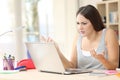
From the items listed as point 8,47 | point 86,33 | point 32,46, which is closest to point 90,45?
point 86,33

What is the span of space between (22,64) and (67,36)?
9.24 ft

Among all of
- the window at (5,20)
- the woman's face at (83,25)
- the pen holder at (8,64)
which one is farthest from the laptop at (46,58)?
the window at (5,20)

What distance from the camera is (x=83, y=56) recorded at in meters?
2.53

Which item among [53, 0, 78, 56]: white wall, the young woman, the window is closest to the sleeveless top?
the young woman

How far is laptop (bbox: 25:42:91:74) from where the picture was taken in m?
2.02

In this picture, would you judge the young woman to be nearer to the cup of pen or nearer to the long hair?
the long hair

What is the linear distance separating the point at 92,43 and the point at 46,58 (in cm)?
63

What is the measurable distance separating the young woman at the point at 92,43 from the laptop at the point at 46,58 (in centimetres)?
28

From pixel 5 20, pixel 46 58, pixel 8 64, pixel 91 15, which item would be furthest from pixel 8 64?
pixel 5 20

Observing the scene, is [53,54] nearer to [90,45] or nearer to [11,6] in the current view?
[90,45]

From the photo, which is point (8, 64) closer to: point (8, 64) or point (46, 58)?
point (8, 64)

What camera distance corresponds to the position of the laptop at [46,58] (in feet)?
6.63

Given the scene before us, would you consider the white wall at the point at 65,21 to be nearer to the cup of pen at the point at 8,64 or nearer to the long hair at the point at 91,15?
the long hair at the point at 91,15

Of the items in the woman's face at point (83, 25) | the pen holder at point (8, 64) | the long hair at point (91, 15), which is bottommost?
the pen holder at point (8, 64)
